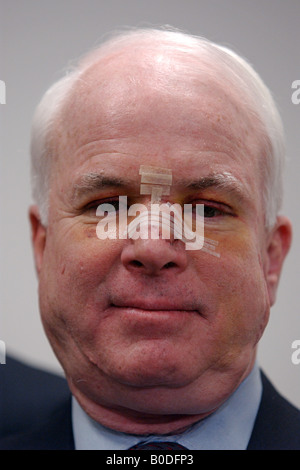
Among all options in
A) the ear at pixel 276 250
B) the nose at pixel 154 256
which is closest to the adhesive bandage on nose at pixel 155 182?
the nose at pixel 154 256

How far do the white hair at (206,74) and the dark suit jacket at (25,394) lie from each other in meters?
0.97

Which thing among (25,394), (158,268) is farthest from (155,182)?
(25,394)

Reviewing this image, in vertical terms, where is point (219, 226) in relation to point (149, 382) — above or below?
above

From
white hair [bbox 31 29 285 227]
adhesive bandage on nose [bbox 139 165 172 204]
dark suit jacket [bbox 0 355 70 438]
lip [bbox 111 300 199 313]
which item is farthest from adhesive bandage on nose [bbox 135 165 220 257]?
dark suit jacket [bbox 0 355 70 438]

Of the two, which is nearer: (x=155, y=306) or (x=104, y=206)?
(x=155, y=306)

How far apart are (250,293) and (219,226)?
6.3 inches

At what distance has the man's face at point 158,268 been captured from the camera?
122 centimetres

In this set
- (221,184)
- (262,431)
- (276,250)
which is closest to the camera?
(221,184)

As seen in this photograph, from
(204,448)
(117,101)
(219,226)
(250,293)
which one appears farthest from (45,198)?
(204,448)

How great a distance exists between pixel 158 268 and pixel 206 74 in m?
0.46

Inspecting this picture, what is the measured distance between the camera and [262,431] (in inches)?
55.7

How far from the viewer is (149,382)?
1.23 metres

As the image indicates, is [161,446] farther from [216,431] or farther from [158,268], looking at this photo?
Result: [158,268]
